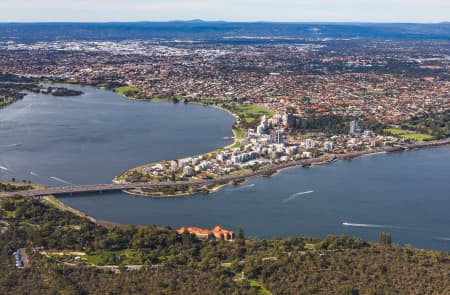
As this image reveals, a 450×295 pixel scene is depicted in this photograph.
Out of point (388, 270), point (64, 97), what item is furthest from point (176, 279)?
point (64, 97)

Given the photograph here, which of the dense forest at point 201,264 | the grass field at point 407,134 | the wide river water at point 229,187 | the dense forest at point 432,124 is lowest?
the wide river water at point 229,187

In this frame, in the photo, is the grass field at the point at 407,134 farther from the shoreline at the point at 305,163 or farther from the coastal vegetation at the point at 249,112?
the coastal vegetation at the point at 249,112

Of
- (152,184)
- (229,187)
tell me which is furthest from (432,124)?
(152,184)

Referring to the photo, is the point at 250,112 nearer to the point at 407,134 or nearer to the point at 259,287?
the point at 407,134

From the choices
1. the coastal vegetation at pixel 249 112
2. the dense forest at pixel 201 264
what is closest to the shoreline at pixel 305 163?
the dense forest at pixel 201 264

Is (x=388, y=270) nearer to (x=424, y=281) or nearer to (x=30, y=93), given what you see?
(x=424, y=281)

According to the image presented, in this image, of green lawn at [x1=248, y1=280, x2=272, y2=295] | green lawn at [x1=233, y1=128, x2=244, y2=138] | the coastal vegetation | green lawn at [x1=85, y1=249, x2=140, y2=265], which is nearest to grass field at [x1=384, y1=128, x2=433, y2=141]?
the coastal vegetation
